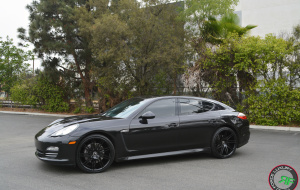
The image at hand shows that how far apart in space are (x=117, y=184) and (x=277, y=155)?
4281mm

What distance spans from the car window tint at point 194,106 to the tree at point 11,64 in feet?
88.2

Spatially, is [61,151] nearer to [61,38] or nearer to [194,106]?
[194,106]

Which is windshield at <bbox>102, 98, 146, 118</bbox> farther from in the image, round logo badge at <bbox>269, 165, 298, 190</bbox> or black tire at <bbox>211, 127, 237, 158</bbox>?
round logo badge at <bbox>269, 165, 298, 190</bbox>

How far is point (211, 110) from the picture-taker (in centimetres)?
704

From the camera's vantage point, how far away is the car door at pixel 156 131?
6.03 m

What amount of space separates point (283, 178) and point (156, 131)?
8.28 feet

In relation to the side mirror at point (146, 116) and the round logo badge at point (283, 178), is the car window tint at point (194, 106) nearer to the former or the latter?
the side mirror at point (146, 116)

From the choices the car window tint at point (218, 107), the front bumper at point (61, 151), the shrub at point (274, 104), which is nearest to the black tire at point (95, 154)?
the front bumper at point (61, 151)

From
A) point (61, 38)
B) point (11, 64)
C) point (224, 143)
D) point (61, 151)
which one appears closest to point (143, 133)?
point (61, 151)

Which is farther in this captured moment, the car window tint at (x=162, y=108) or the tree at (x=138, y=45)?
the tree at (x=138, y=45)

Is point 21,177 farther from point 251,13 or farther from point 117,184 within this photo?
point 251,13

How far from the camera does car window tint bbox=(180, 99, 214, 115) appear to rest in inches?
265

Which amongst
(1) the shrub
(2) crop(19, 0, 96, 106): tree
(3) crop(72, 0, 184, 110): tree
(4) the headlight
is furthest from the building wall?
(4) the headlight

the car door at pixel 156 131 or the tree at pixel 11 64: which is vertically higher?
the tree at pixel 11 64
